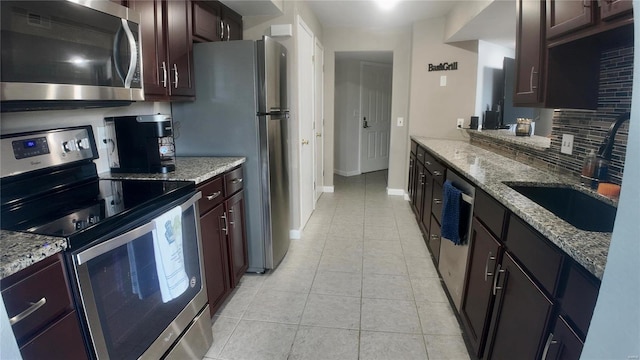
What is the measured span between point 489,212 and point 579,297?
0.71 metres

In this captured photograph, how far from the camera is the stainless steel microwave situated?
1.08 m

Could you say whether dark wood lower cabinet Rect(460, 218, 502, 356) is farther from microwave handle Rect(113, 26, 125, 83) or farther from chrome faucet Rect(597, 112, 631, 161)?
microwave handle Rect(113, 26, 125, 83)

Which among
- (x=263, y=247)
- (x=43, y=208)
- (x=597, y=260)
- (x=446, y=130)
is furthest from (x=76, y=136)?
(x=446, y=130)

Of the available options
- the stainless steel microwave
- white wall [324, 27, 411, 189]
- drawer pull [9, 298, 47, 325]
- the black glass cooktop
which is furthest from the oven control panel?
white wall [324, 27, 411, 189]

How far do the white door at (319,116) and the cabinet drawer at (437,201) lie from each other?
1.73m

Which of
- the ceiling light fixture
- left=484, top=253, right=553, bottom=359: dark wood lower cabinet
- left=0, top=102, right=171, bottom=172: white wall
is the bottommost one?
left=484, top=253, right=553, bottom=359: dark wood lower cabinet

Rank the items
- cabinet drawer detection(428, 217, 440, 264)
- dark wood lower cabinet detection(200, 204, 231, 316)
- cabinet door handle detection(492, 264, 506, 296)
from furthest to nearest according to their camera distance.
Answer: cabinet drawer detection(428, 217, 440, 264), dark wood lower cabinet detection(200, 204, 231, 316), cabinet door handle detection(492, 264, 506, 296)

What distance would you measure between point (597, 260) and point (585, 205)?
89 centimetres

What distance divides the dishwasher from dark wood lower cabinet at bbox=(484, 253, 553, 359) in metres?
0.48

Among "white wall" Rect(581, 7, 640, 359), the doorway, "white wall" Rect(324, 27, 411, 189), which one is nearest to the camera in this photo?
"white wall" Rect(581, 7, 640, 359)

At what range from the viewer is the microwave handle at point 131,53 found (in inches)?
58.9

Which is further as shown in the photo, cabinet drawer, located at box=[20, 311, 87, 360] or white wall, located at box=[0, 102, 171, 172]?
white wall, located at box=[0, 102, 171, 172]

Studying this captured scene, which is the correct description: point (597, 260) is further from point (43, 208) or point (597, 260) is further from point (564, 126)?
point (43, 208)

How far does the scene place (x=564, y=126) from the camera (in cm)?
192
